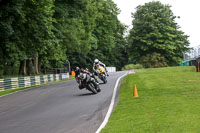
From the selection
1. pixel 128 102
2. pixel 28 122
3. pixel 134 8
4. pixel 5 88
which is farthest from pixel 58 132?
pixel 134 8

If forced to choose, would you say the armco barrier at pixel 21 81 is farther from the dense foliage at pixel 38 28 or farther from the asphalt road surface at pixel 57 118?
the asphalt road surface at pixel 57 118

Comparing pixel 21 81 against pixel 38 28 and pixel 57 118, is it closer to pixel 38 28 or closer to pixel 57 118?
pixel 38 28

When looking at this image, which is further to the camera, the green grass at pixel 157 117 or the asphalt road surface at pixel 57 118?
the asphalt road surface at pixel 57 118

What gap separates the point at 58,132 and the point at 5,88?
745 inches

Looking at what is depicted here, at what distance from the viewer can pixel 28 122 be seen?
32.0ft

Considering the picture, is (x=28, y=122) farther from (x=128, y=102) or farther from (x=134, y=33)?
(x=134, y=33)

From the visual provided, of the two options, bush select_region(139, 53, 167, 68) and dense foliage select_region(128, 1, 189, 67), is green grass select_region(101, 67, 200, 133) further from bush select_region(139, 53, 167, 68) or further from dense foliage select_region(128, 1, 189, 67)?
dense foliage select_region(128, 1, 189, 67)

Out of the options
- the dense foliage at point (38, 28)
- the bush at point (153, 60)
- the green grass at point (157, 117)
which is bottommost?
the green grass at point (157, 117)

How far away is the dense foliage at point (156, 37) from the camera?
59562 mm

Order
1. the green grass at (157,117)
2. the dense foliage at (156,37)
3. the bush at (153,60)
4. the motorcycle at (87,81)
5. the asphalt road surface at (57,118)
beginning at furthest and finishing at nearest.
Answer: the dense foliage at (156,37)
the bush at (153,60)
the motorcycle at (87,81)
the asphalt road surface at (57,118)
the green grass at (157,117)

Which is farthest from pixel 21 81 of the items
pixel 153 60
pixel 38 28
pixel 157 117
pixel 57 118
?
pixel 153 60

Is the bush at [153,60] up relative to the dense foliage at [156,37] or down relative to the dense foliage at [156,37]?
down

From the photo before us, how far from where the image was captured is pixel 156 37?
60094mm

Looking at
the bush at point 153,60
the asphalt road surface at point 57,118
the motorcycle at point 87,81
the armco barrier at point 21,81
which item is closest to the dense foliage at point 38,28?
the armco barrier at point 21,81
